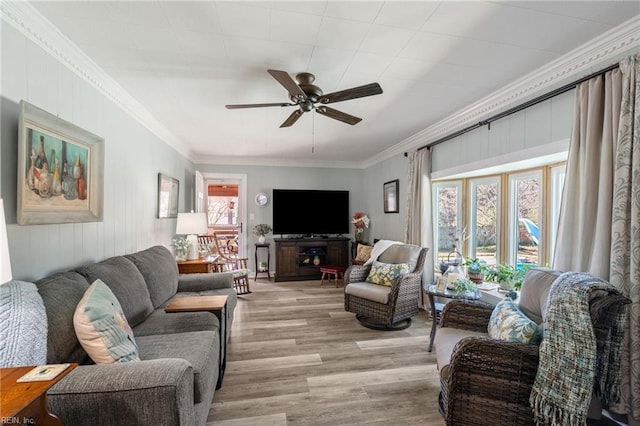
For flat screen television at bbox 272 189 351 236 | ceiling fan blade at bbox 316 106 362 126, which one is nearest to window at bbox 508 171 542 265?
ceiling fan blade at bbox 316 106 362 126

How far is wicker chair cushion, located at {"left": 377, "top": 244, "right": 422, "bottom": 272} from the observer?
3457mm

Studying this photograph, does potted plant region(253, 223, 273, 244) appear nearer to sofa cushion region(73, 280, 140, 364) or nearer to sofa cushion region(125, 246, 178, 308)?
sofa cushion region(125, 246, 178, 308)

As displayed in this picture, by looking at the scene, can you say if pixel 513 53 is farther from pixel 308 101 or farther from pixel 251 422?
pixel 251 422

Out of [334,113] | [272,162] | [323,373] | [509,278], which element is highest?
[272,162]

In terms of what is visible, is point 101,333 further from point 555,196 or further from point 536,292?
point 555,196

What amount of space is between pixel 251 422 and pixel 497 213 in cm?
320

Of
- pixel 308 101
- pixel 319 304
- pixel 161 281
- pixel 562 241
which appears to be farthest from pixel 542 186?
pixel 161 281

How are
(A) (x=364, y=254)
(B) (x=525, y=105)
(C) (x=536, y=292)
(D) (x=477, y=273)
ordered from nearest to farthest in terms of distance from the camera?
(C) (x=536, y=292), (B) (x=525, y=105), (D) (x=477, y=273), (A) (x=364, y=254)

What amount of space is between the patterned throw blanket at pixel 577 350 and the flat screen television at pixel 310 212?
15.2ft

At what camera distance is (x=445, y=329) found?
2.07 meters

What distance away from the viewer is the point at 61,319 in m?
1.39

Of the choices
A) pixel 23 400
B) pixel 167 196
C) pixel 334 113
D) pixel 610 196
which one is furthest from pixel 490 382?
pixel 167 196

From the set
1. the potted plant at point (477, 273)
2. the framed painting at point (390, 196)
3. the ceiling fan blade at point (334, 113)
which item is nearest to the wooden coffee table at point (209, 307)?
the ceiling fan blade at point (334, 113)

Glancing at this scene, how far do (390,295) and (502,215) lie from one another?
62.2 inches
